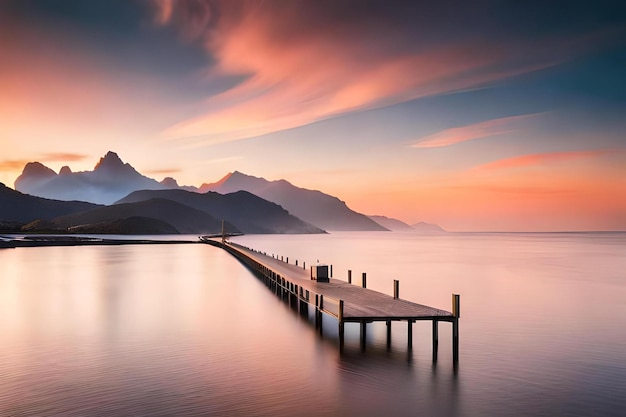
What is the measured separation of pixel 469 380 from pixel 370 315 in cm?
454

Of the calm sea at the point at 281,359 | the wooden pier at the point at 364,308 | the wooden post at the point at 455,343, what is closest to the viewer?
the calm sea at the point at 281,359

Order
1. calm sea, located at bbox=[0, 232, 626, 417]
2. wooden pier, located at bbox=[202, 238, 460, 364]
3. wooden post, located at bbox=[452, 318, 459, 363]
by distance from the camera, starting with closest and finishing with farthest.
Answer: calm sea, located at bbox=[0, 232, 626, 417]
wooden post, located at bbox=[452, 318, 459, 363]
wooden pier, located at bbox=[202, 238, 460, 364]

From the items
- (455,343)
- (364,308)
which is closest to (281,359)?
(364,308)

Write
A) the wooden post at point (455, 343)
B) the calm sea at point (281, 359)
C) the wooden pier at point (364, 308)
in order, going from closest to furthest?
the calm sea at point (281, 359), the wooden post at point (455, 343), the wooden pier at point (364, 308)

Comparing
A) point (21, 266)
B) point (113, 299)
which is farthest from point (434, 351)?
point (21, 266)

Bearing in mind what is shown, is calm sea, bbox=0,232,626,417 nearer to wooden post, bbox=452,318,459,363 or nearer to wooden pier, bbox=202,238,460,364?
wooden post, bbox=452,318,459,363

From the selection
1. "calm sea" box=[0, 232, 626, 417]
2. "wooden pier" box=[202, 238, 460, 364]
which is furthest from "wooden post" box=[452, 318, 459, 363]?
"calm sea" box=[0, 232, 626, 417]

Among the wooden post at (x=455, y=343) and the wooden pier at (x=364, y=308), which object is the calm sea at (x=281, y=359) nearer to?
the wooden post at (x=455, y=343)

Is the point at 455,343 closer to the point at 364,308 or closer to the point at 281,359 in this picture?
the point at 364,308

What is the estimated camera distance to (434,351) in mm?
20688

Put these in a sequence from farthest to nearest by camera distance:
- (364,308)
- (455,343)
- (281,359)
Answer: (364,308) < (281,359) < (455,343)

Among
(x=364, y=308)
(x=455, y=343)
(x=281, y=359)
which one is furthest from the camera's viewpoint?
(x=364, y=308)

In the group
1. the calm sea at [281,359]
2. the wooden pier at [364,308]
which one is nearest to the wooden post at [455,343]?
the wooden pier at [364,308]

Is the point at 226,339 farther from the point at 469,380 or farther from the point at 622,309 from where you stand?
the point at 622,309
